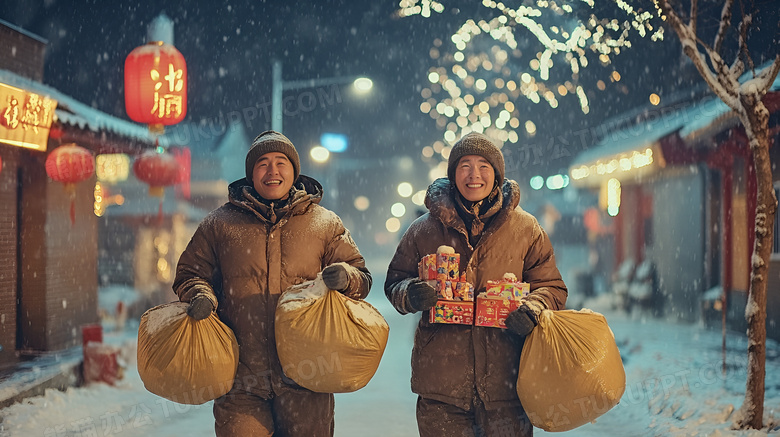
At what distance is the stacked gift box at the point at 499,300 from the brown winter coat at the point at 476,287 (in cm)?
14

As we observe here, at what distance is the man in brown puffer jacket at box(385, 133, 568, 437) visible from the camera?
3.07 metres

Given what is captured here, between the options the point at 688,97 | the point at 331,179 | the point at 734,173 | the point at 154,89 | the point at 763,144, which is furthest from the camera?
the point at 331,179

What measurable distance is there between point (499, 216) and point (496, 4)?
192 inches

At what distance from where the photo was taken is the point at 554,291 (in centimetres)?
318

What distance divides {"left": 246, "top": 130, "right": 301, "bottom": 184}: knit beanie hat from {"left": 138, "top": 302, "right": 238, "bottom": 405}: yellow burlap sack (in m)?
0.83

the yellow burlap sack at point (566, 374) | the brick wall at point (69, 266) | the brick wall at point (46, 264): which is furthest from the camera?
Answer: the brick wall at point (69, 266)

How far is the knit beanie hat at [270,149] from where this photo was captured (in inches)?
131

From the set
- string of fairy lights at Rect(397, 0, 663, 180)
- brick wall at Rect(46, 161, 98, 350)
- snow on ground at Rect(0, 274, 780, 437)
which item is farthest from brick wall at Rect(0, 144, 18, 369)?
string of fairy lights at Rect(397, 0, 663, 180)

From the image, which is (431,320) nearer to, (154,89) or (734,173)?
(154,89)

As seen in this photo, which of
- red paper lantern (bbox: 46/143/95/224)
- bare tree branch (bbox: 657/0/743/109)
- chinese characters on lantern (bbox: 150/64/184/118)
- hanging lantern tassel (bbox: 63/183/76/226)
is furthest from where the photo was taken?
hanging lantern tassel (bbox: 63/183/76/226)

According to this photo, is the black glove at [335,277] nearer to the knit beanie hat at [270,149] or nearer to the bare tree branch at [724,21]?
the knit beanie hat at [270,149]

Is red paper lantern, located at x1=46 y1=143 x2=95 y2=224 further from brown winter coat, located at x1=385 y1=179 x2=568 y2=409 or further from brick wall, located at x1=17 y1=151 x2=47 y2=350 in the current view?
brown winter coat, located at x1=385 y1=179 x2=568 y2=409

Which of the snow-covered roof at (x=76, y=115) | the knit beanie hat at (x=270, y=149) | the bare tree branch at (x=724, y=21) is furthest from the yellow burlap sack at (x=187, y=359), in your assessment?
the snow-covered roof at (x=76, y=115)

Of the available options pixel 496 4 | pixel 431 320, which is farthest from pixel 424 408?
pixel 496 4
